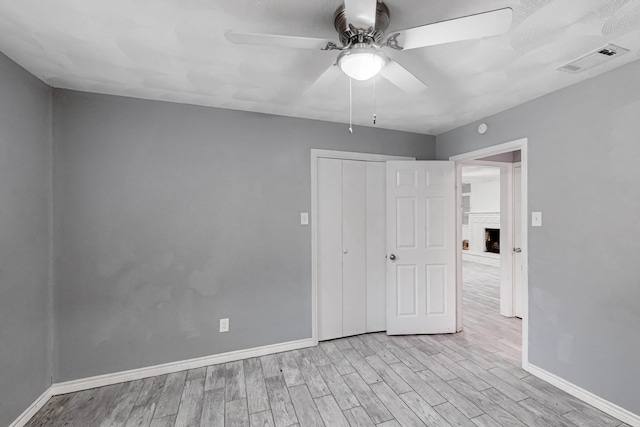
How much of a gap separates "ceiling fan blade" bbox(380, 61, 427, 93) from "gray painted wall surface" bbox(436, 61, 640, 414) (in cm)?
147

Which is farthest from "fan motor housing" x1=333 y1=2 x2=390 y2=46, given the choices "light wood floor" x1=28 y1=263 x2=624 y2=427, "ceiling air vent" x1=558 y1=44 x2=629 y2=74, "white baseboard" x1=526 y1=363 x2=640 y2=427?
"white baseboard" x1=526 y1=363 x2=640 y2=427

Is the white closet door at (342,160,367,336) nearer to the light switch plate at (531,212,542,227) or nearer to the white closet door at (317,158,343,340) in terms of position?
the white closet door at (317,158,343,340)

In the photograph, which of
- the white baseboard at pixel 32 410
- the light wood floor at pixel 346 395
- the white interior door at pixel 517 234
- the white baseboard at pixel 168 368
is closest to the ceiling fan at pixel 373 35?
the light wood floor at pixel 346 395

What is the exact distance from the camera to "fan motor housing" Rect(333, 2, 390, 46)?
4.23 feet

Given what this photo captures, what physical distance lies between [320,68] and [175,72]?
1051 millimetres

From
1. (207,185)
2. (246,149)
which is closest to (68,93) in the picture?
(207,185)

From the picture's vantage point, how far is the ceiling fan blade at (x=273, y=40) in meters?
1.19

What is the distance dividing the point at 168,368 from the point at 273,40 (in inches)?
108

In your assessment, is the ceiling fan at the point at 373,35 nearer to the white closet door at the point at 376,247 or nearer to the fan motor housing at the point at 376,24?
the fan motor housing at the point at 376,24

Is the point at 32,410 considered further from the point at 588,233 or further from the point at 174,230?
the point at 588,233

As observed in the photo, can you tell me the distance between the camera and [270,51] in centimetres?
172

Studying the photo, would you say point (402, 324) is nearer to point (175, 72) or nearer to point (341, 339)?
point (341, 339)

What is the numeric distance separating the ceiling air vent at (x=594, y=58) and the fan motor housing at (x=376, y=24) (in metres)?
1.40

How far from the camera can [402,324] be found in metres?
3.19
